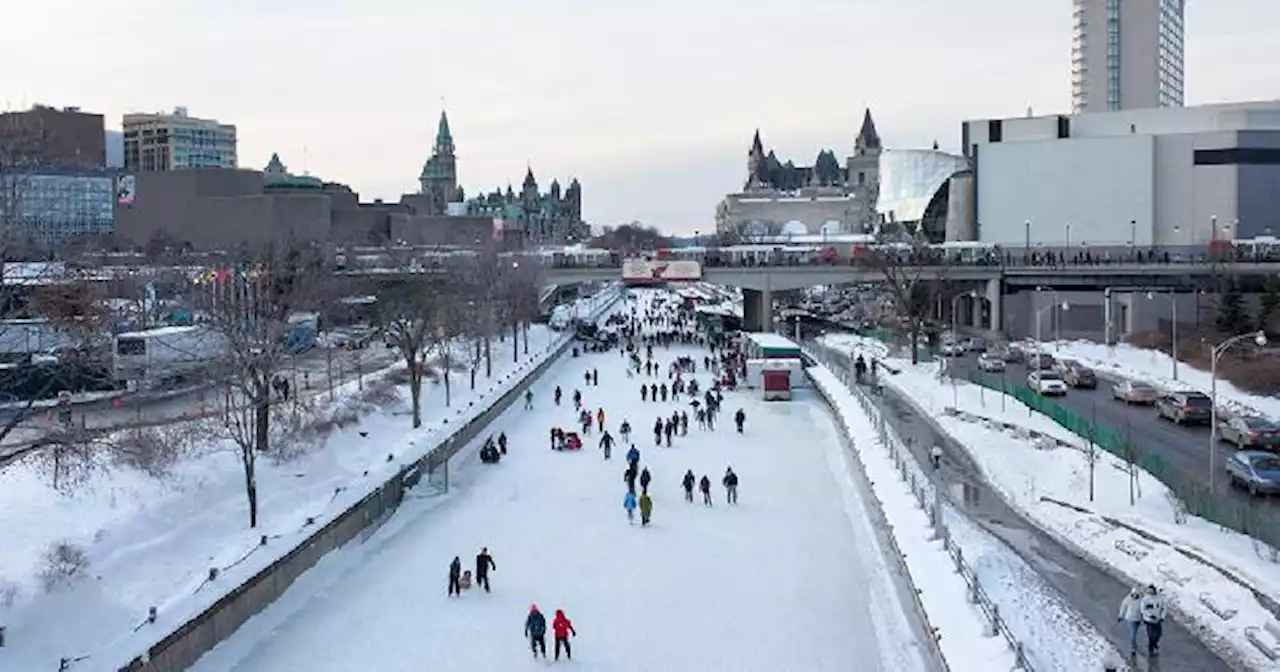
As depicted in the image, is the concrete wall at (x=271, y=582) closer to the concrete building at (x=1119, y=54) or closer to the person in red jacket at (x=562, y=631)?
the person in red jacket at (x=562, y=631)

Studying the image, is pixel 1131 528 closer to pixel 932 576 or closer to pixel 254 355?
pixel 932 576

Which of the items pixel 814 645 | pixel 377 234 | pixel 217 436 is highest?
pixel 377 234

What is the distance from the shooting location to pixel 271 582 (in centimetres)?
1945

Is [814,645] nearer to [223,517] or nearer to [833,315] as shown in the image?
[223,517]

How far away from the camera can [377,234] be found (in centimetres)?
12862

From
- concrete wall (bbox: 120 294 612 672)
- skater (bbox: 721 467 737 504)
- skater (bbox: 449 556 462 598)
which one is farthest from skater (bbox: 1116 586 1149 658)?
skater (bbox: 721 467 737 504)

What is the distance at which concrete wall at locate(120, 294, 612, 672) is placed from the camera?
15922 millimetres

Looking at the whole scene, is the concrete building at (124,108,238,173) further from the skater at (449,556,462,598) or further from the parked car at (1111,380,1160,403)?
the skater at (449,556,462,598)

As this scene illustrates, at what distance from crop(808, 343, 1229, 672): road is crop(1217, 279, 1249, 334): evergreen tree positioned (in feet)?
77.4

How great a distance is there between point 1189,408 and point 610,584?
1834 centimetres

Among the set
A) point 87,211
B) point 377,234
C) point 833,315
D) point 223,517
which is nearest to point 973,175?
point 833,315

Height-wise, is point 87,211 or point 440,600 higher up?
point 87,211

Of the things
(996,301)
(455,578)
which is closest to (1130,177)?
(996,301)

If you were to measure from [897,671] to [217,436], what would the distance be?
14676 millimetres
